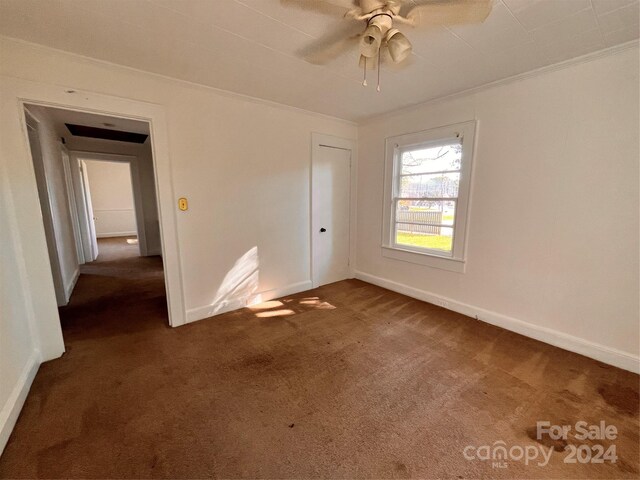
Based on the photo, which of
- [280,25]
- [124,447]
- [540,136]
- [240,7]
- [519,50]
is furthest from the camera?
[540,136]

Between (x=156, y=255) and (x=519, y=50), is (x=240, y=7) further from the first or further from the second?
(x=156, y=255)

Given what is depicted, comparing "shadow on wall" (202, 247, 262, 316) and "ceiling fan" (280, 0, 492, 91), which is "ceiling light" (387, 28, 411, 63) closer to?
"ceiling fan" (280, 0, 492, 91)

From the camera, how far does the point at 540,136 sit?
2.45m

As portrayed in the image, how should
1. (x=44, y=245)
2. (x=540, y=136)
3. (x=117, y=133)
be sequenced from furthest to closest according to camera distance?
(x=117, y=133), (x=540, y=136), (x=44, y=245)

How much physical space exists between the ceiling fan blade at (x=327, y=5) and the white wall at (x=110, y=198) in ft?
31.2

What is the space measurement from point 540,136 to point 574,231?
0.93m

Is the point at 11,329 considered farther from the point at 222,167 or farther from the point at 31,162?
the point at 222,167

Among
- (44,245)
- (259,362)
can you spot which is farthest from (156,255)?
(259,362)

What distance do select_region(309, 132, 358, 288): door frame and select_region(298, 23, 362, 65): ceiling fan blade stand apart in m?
1.70

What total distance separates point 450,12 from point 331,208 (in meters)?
2.87

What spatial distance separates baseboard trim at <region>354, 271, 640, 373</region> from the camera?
2186mm

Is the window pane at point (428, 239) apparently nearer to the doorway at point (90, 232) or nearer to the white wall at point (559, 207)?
the white wall at point (559, 207)

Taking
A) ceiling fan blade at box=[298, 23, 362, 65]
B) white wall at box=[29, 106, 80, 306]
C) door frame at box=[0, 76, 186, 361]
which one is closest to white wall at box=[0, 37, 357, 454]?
door frame at box=[0, 76, 186, 361]

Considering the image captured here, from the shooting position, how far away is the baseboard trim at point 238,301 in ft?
9.89
